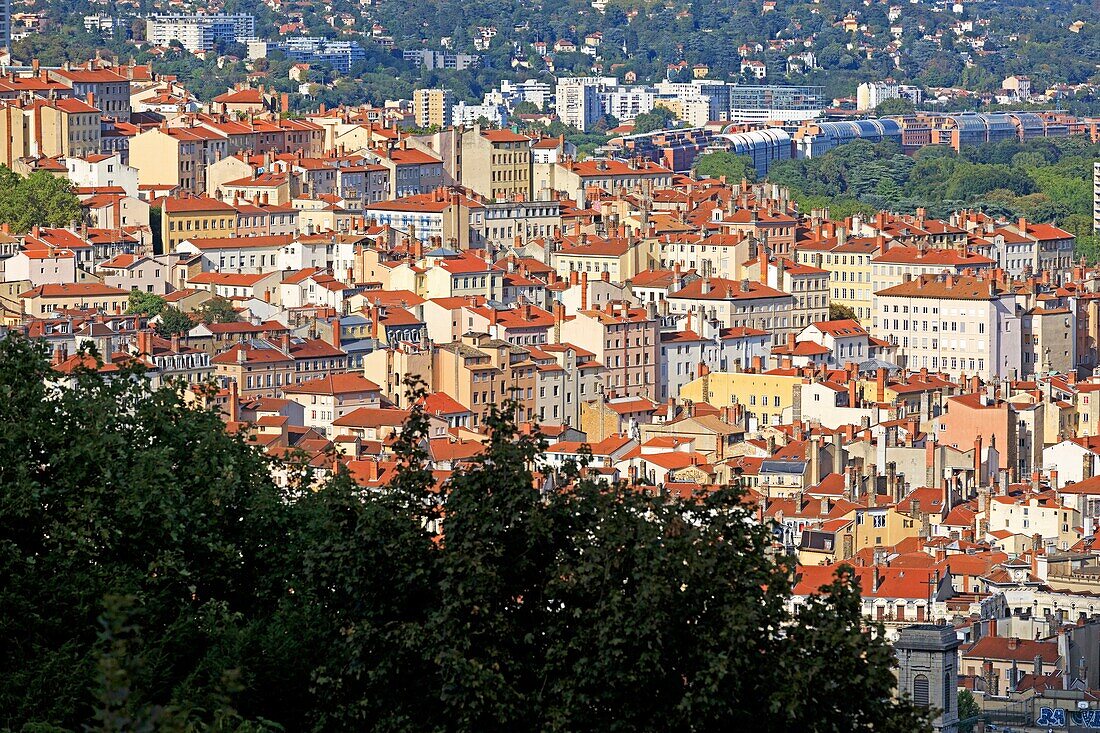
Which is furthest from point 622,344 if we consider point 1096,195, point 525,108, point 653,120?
point 525,108

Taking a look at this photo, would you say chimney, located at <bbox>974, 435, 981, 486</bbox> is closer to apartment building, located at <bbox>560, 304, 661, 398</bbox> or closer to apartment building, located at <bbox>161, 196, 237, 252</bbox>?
apartment building, located at <bbox>560, 304, 661, 398</bbox>

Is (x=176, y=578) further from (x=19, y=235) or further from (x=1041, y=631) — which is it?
(x=19, y=235)

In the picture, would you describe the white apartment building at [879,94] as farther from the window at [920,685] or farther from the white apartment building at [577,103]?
the window at [920,685]

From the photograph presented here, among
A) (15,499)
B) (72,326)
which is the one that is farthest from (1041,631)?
(72,326)

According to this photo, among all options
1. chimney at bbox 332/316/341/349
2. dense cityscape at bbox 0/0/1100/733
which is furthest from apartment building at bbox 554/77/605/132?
chimney at bbox 332/316/341/349

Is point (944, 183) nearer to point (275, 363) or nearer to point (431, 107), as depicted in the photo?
point (431, 107)
